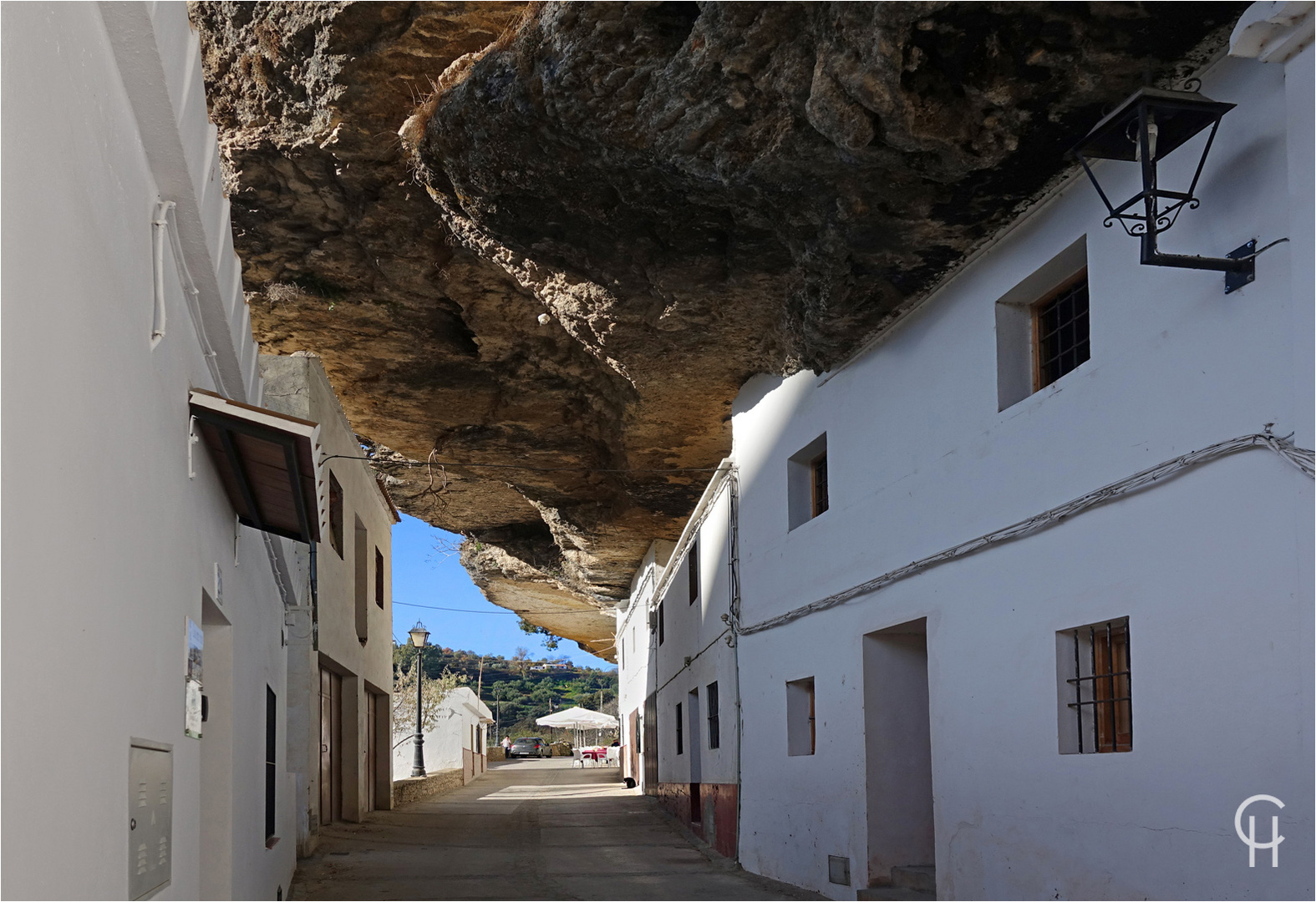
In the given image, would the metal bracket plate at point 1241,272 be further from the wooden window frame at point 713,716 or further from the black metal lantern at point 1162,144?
the wooden window frame at point 713,716

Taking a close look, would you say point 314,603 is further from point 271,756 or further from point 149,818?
point 149,818

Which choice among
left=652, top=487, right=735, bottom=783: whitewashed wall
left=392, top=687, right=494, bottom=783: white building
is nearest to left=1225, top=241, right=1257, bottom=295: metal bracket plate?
left=652, top=487, right=735, bottom=783: whitewashed wall

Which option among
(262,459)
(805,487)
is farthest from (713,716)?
(262,459)

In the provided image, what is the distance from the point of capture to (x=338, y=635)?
1524 cm

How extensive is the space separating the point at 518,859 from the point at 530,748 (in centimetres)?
4636

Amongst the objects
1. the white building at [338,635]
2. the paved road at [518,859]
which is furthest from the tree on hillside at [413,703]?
the paved road at [518,859]

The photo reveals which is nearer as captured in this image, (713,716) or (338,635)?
(713,716)

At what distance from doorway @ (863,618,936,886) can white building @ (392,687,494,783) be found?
80.5 feet

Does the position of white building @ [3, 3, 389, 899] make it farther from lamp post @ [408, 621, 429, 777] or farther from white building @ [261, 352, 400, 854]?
lamp post @ [408, 621, 429, 777]

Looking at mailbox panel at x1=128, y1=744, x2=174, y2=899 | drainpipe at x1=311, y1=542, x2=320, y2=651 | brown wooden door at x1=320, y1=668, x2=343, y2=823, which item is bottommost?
brown wooden door at x1=320, y1=668, x2=343, y2=823

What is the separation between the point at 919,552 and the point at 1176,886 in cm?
320

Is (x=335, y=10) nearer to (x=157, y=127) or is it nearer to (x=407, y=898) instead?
(x=157, y=127)

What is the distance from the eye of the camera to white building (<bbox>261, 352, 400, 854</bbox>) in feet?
42.1

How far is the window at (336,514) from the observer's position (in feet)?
47.9
